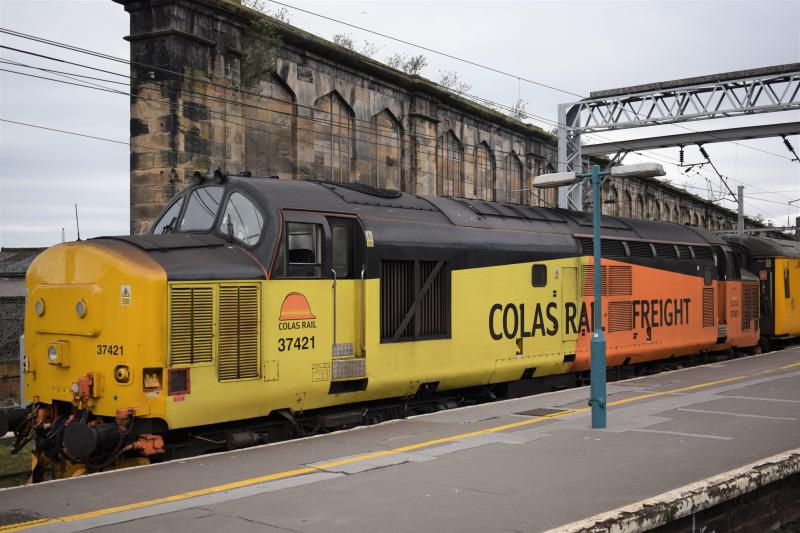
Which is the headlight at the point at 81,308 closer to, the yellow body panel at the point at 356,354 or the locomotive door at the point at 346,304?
the yellow body panel at the point at 356,354

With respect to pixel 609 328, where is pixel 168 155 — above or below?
above

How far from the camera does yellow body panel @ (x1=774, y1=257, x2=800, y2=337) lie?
77.2 feet

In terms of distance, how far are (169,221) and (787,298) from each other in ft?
63.6

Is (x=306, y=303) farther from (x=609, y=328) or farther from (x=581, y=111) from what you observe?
(x=581, y=111)

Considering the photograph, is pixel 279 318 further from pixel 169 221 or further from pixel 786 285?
pixel 786 285

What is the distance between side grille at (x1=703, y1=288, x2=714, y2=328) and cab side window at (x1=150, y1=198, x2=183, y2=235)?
1339cm

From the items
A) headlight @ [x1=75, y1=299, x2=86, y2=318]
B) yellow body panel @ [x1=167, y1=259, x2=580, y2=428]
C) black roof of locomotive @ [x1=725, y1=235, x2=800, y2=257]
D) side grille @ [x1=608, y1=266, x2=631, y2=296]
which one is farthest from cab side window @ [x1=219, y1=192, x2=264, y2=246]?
black roof of locomotive @ [x1=725, y1=235, x2=800, y2=257]

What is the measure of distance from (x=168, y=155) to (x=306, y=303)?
29.0ft

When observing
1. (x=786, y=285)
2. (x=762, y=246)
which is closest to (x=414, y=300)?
(x=762, y=246)

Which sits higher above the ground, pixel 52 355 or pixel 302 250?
pixel 302 250

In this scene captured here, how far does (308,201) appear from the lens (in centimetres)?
1066

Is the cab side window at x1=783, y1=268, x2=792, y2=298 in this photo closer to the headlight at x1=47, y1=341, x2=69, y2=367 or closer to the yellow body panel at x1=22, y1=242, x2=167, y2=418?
the yellow body panel at x1=22, y1=242, x2=167, y2=418

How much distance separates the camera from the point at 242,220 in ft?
33.9

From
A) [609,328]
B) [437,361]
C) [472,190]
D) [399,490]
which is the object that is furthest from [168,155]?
[472,190]
